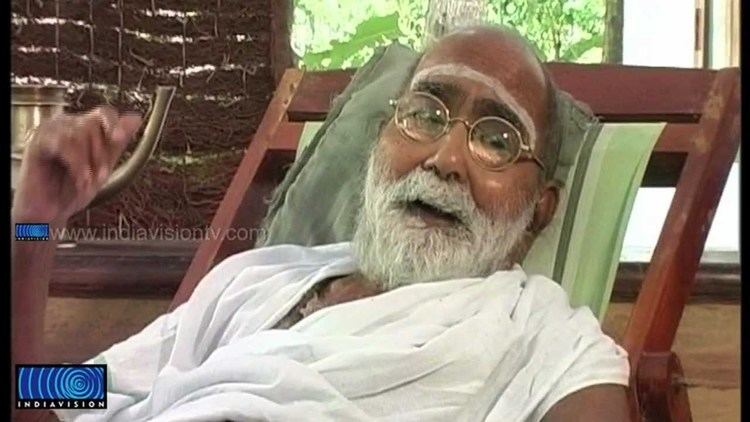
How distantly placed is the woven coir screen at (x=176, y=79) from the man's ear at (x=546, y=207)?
30cm

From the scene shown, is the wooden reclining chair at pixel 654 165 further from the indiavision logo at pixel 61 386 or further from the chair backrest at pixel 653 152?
the indiavision logo at pixel 61 386

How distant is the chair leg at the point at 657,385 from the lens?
0.94m

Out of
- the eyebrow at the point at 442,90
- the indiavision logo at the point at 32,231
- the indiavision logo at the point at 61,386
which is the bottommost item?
the indiavision logo at the point at 61,386

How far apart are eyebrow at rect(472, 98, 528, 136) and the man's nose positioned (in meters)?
0.02

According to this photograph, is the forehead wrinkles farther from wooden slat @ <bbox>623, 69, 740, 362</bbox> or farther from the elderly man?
wooden slat @ <bbox>623, 69, 740, 362</bbox>

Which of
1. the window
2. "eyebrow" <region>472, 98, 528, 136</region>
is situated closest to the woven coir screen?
"eyebrow" <region>472, 98, 528, 136</region>

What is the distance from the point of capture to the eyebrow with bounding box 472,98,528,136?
95 centimetres

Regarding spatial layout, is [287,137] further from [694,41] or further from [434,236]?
[694,41]

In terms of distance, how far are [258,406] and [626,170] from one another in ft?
1.40

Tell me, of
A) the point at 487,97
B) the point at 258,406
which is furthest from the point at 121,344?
the point at 487,97

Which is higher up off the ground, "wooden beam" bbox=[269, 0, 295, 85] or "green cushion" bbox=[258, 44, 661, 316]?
"wooden beam" bbox=[269, 0, 295, 85]

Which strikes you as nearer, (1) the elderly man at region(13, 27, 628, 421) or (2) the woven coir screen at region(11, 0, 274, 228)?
(1) the elderly man at region(13, 27, 628, 421)

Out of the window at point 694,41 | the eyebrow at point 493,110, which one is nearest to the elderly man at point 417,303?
the eyebrow at point 493,110

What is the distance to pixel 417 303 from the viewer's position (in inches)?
37.8
